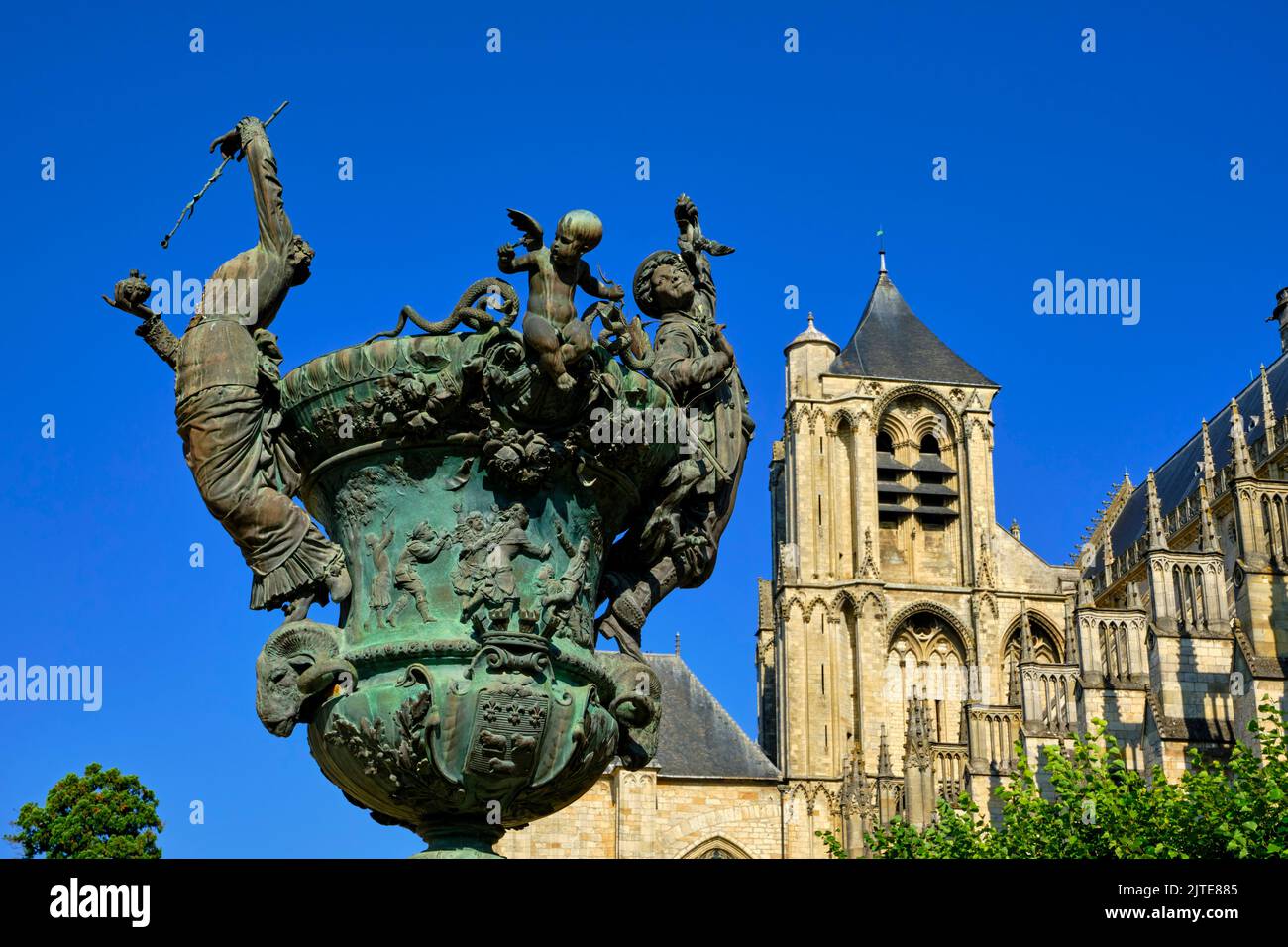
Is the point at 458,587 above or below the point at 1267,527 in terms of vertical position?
below

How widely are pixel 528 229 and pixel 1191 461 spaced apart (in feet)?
165

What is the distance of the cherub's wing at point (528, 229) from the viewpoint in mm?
5320

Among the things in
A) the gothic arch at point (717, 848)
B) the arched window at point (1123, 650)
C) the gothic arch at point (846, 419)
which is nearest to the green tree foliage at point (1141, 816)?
the arched window at point (1123, 650)

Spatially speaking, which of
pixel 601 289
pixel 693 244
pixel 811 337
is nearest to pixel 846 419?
pixel 811 337

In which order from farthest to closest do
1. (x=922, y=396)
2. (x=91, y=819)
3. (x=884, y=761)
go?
1. (x=922, y=396)
2. (x=884, y=761)
3. (x=91, y=819)

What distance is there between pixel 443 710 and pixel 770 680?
152 feet

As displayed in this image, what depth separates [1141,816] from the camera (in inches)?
799

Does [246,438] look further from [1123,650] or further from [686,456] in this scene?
[1123,650]

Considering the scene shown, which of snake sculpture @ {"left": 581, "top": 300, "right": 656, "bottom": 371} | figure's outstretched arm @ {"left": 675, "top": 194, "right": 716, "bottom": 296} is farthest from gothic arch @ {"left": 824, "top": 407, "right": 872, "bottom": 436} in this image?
snake sculpture @ {"left": 581, "top": 300, "right": 656, "bottom": 371}

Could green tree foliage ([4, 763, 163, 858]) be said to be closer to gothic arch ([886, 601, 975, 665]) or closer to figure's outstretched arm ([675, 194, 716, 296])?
figure's outstretched arm ([675, 194, 716, 296])

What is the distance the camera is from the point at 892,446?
5075 cm
